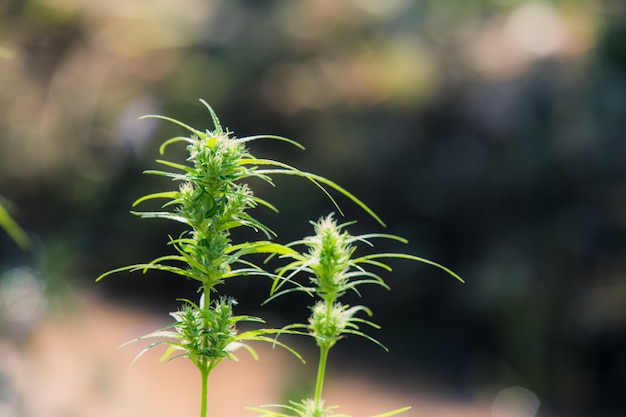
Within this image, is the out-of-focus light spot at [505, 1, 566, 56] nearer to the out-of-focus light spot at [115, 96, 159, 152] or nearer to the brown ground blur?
the brown ground blur

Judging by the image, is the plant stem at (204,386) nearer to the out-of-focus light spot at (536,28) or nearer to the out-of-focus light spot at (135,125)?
the out-of-focus light spot at (135,125)

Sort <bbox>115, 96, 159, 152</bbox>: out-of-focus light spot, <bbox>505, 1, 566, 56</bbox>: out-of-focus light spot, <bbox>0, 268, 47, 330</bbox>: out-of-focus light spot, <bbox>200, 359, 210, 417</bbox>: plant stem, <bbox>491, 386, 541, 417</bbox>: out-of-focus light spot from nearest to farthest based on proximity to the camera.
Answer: <bbox>200, 359, 210, 417</bbox>: plant stem < <bbox>0, 268, 47, 330</bbox>: out-of-focus light spot < <bbox>491, 386, 541, 417</bbox>: out-of-focus light spot < <bbox>505, 1, 566, 56</bbox>: out-of-focus light spot < <bbox>115, 96, 159, 152</bbox>: out-of-focus light spot

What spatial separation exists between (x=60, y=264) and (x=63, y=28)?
3940 millimetres

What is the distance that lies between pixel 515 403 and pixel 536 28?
2.36 m

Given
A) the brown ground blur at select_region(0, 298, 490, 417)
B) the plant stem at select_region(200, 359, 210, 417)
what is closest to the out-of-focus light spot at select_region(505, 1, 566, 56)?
the brown ground blur at select_region(0, 298, 490, 417)

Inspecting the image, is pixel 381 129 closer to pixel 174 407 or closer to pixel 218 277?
pixel 174 407

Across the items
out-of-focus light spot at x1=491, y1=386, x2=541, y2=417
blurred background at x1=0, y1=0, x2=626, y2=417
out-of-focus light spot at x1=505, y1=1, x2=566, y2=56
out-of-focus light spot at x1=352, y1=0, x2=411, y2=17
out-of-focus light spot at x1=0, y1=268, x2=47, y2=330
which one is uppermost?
out-of-focus light spot at x1=352, y1=0, x2=411, y2=17

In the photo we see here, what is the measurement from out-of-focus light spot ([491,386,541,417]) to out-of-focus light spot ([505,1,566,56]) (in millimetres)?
1986

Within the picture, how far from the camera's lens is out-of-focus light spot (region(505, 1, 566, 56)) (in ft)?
16.3

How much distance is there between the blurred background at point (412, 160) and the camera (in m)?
4.32

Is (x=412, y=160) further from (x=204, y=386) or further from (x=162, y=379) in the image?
(x=204, y=386)

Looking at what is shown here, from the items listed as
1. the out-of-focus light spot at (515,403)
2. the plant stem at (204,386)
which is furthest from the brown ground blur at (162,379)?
the plant stem at (204,386)

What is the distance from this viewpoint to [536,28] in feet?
17.0

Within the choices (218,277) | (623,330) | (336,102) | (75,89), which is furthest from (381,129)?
(218,277)
